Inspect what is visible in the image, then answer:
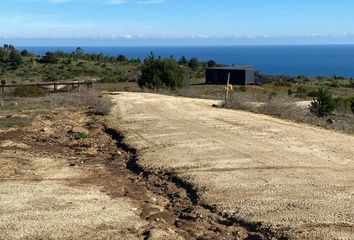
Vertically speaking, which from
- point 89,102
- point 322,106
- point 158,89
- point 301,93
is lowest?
point 301,93

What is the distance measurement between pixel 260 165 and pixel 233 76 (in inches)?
2237

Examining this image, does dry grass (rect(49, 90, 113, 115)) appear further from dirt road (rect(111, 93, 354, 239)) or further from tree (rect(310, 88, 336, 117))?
tree (rect(310, 88, 336, 117))

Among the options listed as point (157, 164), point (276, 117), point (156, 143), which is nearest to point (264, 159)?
point (157, 164)

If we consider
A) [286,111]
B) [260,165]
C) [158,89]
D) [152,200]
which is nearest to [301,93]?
[158,89]

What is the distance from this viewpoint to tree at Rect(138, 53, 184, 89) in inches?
1871

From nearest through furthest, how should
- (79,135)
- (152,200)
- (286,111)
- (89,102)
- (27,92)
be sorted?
(152,200), (79,135), (286,111), (89,102), (27,92)

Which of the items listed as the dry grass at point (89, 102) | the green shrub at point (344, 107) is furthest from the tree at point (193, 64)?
the dry grass at point (89, 102)

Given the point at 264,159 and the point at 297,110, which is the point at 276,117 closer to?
the point at 297,110

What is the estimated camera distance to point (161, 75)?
1889 inches

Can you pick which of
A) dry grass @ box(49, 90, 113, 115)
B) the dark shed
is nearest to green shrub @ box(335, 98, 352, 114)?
dry grass @ box(49, 90, 113, 115)

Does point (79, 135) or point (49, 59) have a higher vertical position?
point (79, 135)

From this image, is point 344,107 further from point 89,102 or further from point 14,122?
point 14,122

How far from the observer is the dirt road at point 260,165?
9.01 m

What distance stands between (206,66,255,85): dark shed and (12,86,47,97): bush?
33.7m
